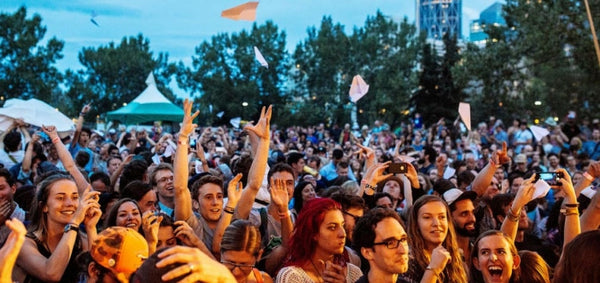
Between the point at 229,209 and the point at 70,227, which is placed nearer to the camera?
the point at 70,227

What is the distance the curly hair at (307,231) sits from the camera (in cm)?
416

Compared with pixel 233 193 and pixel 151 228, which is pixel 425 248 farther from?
pixel 151 228

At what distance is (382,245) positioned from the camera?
3.50 metres

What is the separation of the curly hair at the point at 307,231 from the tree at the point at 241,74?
51048 mm

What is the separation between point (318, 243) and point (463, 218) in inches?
63.4

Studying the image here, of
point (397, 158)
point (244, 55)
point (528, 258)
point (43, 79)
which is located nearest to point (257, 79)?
point (244, 55)

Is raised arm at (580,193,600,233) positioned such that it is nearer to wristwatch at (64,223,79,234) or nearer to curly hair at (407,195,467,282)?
curly hair at (407,195,467,282)

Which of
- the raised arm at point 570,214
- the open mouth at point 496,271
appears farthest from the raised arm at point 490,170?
the open mouth at point 496,271

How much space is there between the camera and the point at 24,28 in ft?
148

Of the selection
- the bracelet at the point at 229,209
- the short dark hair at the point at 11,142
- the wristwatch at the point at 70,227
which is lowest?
the bracelet at the point at 229,209

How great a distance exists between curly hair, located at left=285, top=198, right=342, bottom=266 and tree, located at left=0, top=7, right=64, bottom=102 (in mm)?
43366

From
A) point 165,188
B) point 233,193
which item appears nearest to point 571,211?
point 233,193

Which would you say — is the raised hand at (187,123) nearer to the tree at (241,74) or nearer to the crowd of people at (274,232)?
the crowd of people at (274,232)

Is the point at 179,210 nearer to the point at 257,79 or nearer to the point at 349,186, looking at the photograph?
the point at 349,186
